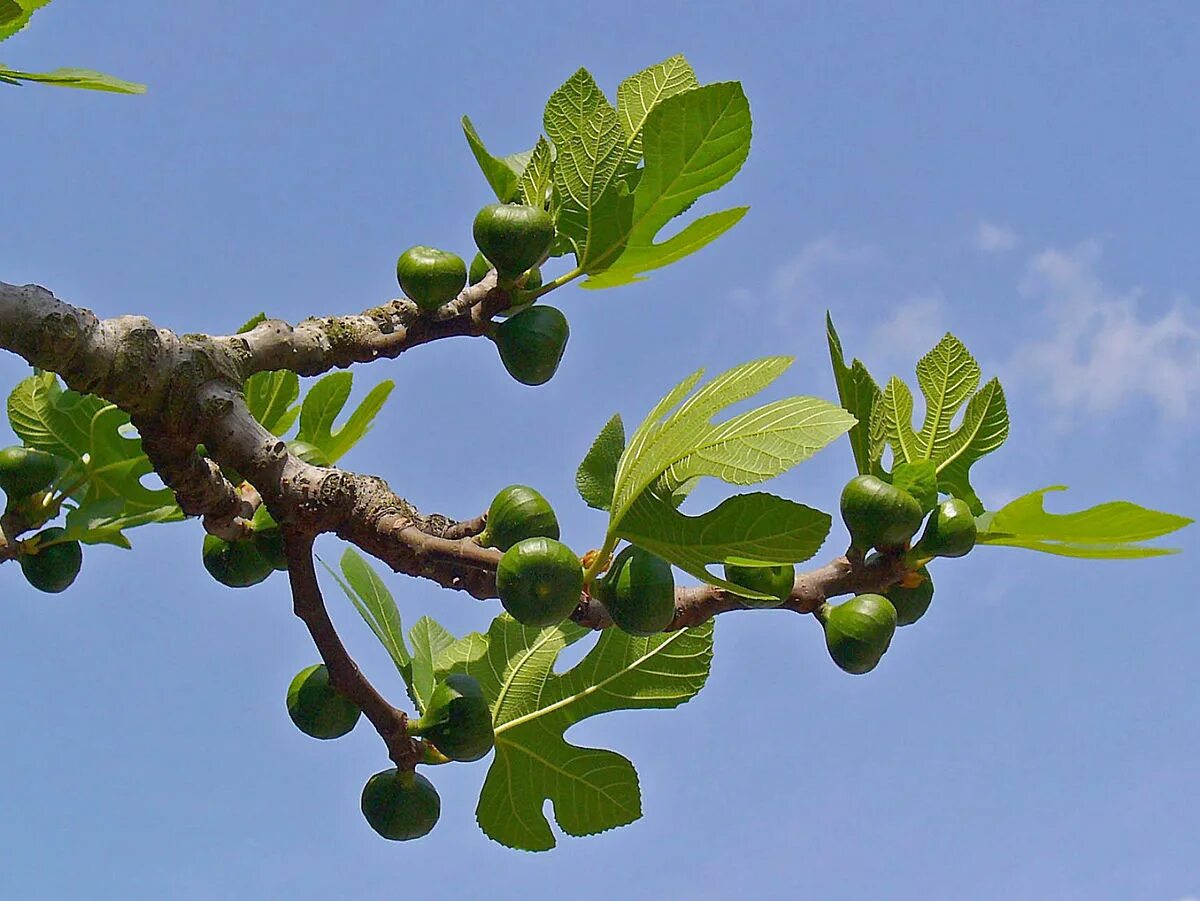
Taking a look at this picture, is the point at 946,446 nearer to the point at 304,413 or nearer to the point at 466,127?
the point at 466,127

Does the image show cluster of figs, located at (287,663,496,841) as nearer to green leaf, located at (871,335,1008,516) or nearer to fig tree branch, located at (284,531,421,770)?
fig tree branch, located at (284,531,421,770)

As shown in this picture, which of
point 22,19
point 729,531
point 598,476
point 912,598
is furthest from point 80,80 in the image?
point 912,598

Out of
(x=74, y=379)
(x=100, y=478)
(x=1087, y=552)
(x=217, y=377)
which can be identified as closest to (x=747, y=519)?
(x=1087, y=552)

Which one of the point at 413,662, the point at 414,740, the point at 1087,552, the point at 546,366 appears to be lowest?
the point at 414,740

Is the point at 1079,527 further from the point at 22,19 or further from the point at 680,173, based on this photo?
the point at 22,19

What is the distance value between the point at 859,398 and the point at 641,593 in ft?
1.85

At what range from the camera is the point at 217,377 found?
2.06 m

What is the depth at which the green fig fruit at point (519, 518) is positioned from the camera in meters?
1.93

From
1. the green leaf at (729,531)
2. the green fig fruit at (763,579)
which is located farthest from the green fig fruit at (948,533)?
the green leaf at (729,531)

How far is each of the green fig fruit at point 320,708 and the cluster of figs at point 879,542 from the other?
0.86 meters

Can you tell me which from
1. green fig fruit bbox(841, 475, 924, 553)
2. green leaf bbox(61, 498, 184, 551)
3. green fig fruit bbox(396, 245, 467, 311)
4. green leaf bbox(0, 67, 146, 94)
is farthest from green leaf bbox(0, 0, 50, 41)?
green fig fruit bbox(841, 475, 924, 553)

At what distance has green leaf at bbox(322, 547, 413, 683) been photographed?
7.07ft

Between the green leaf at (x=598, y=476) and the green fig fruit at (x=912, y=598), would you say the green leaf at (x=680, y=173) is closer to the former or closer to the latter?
the green leaf at (x=598, y=476)

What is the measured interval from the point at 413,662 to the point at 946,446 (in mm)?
1061
